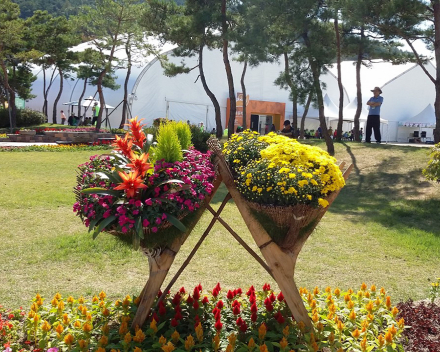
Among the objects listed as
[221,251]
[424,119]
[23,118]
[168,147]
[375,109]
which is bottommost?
[221,251]

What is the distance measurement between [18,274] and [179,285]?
159cm

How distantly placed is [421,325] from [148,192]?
228 cm

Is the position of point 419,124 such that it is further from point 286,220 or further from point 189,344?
point 189,344

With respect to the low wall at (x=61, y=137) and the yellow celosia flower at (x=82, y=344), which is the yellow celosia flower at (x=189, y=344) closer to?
the yellow celosia flower at (x=82, y=344)

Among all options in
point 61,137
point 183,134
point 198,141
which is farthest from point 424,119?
point 183,134

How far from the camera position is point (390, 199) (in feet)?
30.0

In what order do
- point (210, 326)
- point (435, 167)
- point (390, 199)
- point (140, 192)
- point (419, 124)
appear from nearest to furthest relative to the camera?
point (140, 192) < point (210, 326) < point (435, 167) < point (390, 199) < point (419, 124)

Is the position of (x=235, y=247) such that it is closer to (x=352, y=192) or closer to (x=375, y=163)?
(x=352, y=192)

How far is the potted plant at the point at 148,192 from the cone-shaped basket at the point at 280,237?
172mm

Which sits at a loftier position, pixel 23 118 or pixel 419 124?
pixel 419 124

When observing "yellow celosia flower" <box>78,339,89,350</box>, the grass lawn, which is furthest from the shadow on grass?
"yellow celosia flower" <box>78,339,89,350</box>

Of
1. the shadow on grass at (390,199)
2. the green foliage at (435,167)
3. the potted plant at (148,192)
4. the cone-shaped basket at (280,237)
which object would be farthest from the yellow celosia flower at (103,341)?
the green foliage at (435,167)

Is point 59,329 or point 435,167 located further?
point 435,167

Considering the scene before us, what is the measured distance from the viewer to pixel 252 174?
9.50 ft
